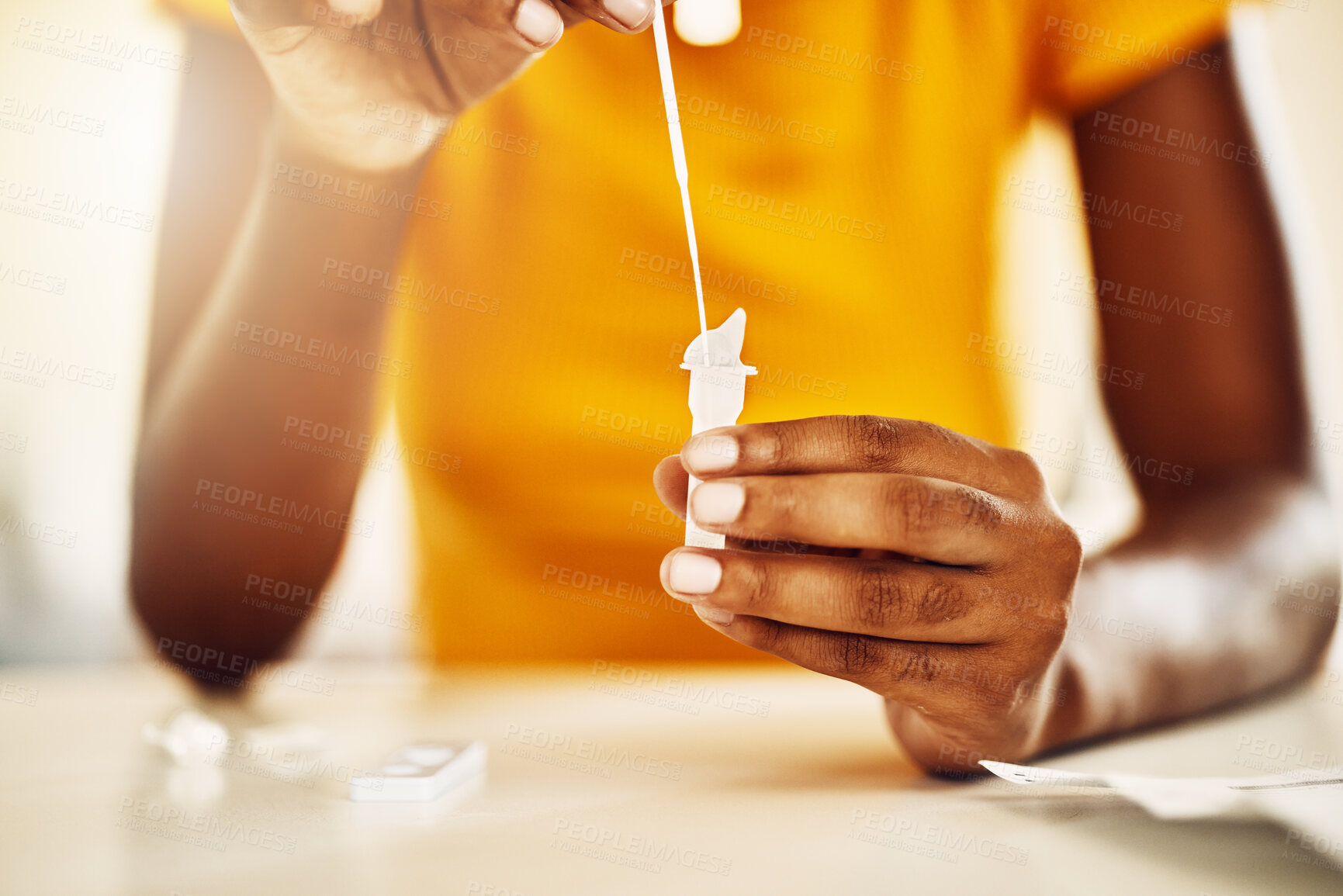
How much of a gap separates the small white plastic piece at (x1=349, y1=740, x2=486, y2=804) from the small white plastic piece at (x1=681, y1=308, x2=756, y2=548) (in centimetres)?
A: 27

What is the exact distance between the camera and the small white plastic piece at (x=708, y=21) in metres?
1.33

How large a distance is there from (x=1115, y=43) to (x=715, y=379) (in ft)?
4.03

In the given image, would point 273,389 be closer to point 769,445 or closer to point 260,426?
point 260,426

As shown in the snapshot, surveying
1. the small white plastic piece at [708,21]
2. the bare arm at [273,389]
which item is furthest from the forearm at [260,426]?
the small white plastic piece at [708,21]

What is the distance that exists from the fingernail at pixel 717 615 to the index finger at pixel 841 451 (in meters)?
0.10

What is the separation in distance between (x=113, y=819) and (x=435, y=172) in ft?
3.34

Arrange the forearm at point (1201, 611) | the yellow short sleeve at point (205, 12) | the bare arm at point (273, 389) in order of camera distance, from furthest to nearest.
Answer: the yellow short sleeve at point (205, 12) → the bare arm at point (273, 389) → the forearm at point (1201, 611)

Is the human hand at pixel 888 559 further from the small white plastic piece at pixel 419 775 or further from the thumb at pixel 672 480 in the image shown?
the small white plastic piece at pixel 419 775

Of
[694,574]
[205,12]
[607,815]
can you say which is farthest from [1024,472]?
[205,12]

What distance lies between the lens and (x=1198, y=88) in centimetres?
131

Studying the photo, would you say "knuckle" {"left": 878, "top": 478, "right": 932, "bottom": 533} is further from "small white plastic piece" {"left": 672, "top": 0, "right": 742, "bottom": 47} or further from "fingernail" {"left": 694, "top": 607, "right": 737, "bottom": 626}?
"small white plastic piece" {"left": 672, "top": 0, "right": 742, "bottom": 47}

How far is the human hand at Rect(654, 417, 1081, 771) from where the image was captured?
55 centimetres

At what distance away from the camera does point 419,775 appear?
2.04ft

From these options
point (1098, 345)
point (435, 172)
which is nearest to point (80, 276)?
point (435, 172)
